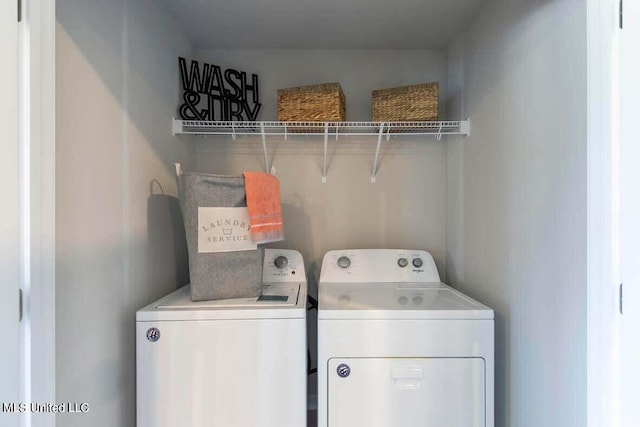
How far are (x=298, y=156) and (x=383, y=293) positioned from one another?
100cm

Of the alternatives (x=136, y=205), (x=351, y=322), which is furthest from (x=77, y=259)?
(x=351, y=322)

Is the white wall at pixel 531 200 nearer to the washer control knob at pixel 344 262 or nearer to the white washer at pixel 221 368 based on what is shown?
the washer control knob at pixel 344 262

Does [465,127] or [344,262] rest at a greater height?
[465,127]

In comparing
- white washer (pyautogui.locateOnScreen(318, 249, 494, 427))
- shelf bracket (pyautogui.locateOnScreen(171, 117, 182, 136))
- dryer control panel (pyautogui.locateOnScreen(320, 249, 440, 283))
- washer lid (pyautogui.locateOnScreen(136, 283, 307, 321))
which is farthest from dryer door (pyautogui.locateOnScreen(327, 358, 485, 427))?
shelf bracket (pyautogui.locateOnScreen(171, 117, 182, 136))

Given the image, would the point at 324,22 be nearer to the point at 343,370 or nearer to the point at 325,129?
the point at 325,129

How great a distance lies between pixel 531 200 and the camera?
4.07ft

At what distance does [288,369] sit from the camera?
1.31 metres

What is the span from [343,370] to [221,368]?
1.49 feet

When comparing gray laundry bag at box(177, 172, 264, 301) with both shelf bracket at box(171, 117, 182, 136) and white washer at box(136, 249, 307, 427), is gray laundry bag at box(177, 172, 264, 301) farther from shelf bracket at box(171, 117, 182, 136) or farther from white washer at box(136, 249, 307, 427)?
shelf bracket at box(171, 117, 182, 136)

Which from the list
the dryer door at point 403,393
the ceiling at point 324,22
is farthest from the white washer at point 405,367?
the ceiling at point 324,22

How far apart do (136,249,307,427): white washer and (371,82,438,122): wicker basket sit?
1177 mm

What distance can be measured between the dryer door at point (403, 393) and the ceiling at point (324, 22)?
63.4 inches

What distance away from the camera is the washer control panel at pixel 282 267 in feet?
6.25
